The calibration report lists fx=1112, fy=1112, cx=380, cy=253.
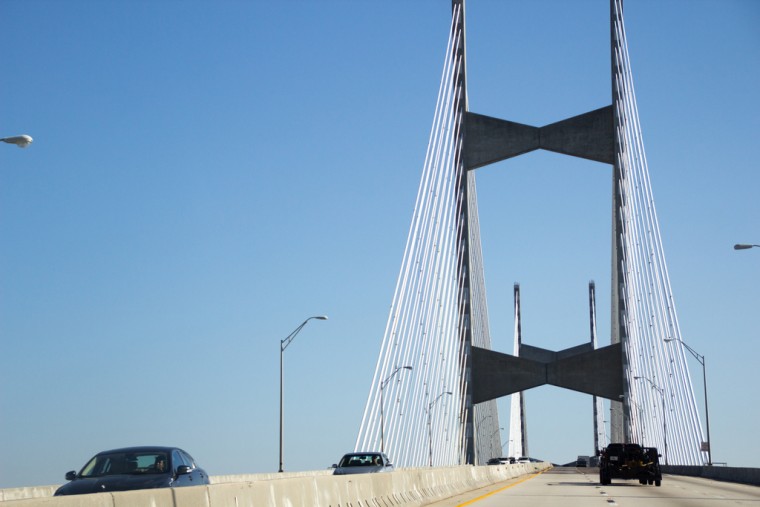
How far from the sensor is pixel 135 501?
10.6 metres

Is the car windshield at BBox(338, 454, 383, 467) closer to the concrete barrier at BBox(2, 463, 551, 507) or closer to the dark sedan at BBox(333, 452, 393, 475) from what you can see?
the dark sedan at BBox(333, 452, 393, 475)

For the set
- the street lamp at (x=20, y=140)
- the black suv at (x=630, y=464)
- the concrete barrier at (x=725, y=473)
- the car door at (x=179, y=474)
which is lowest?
the concrete barrier at (x=725, y=473)

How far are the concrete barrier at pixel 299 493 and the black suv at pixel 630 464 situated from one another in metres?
10.1

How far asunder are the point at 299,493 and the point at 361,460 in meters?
17.0

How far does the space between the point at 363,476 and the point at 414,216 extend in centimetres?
3302

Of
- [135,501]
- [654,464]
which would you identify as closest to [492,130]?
[654,464]

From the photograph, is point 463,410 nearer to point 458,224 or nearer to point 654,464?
point 458,224

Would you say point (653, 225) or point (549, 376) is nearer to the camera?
point (653, 225)

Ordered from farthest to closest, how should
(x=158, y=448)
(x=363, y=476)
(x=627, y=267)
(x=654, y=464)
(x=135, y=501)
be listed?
(x=627, y=267)
(x=654, y=464)
(x=363, y=476)
(x=158, y=448)
(x=135, y=501)

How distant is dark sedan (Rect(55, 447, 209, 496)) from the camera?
16062 millimetres

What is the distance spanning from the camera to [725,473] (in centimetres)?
5294

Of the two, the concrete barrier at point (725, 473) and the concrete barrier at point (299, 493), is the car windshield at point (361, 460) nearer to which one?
the concrete barrier at point (299, 493)

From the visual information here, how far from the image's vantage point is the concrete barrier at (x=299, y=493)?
1032 cm

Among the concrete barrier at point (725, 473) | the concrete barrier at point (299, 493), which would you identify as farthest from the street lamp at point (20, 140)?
the concrete barrier at point (725, 473)
